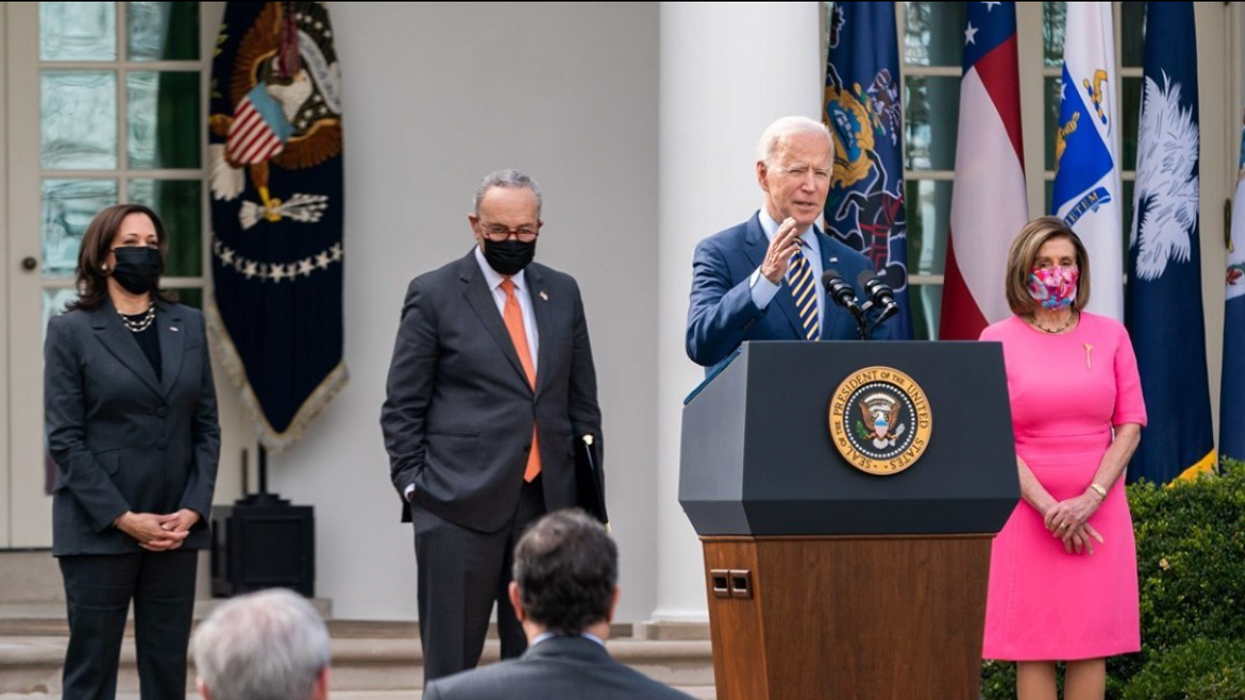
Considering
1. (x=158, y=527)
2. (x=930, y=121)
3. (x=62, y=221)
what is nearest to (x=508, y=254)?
(x=158, y=527)

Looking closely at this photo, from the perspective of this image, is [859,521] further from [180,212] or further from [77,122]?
[77,122]

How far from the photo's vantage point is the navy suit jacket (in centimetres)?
448

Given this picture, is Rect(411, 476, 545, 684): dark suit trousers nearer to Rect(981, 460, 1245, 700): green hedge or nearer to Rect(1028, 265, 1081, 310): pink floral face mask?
Rect(1028, 265, 1081, 310): pink floral face mask

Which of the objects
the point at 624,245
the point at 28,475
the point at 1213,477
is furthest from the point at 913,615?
the point at 28,475

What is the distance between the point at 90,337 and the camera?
5.57 metres

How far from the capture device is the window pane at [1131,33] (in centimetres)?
959

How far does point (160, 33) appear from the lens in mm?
9062

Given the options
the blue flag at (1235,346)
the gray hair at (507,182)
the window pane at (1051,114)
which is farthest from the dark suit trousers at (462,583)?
the window pane at (1051,114)

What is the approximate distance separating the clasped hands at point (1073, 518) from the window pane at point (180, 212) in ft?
15.3

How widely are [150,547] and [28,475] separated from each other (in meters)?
3.74

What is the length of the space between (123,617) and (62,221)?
3.82 m

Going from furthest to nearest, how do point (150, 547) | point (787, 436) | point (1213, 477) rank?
point (1213, 477), point (150, 547), point (787, 436)

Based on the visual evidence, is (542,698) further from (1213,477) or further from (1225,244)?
(1225,244)

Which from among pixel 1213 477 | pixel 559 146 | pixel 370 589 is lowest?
pixel 370 589
